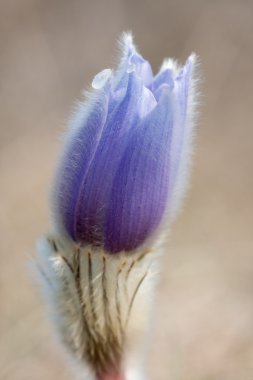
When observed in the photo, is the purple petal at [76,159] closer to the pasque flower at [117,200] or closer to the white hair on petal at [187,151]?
the pasque flower at [117,200]

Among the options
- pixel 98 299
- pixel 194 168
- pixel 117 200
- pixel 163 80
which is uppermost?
pixel 163 80

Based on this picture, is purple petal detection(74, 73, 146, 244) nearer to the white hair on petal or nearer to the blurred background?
the white hair on petal

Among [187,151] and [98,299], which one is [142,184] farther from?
[98,299]

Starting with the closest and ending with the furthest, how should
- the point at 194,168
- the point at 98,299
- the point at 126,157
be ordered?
the point at 126,157
the point at 98,299
the point at 194,168

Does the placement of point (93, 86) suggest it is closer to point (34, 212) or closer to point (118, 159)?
point (118, 159)

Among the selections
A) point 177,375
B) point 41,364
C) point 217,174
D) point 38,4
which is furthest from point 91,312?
point 38,4

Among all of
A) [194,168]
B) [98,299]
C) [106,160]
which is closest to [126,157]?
[106,160]

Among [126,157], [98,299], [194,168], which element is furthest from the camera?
[194,168]

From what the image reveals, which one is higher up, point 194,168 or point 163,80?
point 163,80
